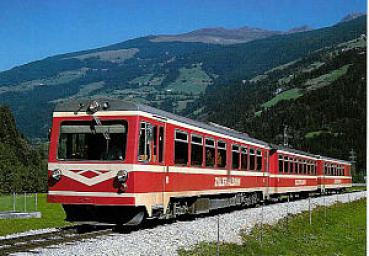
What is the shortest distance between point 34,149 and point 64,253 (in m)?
43.7

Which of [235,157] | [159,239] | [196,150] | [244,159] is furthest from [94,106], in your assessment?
[244,159]

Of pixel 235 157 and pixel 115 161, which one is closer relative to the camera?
pixel 115 161

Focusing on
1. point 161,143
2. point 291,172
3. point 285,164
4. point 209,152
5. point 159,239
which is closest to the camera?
point 159,239

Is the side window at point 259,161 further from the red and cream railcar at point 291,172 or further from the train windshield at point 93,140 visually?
the train windshield at point 93,140

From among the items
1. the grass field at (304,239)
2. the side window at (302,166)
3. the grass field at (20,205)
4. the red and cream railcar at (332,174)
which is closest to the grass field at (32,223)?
the grass field at (20,205)

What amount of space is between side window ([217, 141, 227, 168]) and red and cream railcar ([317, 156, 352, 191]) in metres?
25.6

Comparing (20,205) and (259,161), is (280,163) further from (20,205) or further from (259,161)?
(20,205)

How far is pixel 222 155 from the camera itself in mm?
23750

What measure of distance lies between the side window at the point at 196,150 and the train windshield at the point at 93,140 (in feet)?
13.7

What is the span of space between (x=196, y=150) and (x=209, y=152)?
1443 millimetres

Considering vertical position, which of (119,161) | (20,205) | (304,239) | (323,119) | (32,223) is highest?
(323,119)

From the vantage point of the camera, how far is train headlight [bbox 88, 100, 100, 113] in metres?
17.0

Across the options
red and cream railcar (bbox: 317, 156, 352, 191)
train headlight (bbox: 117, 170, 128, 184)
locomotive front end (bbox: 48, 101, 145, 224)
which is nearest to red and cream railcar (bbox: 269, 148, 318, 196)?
red and cream railcar (bbox: 317, 156, 352, 191)

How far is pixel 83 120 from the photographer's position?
17.2 m
